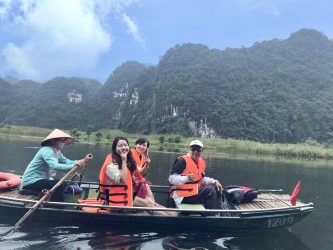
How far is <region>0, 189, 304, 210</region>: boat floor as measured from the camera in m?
8.04

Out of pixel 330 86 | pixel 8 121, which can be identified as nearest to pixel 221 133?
pixel 330 86

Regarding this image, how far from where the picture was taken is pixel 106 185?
7.10 metres

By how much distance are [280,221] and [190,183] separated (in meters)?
2.17

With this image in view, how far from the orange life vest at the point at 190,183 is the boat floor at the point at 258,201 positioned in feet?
3.68

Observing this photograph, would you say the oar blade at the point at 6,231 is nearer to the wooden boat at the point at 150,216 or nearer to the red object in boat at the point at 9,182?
the wooden boat at the point at 150,216

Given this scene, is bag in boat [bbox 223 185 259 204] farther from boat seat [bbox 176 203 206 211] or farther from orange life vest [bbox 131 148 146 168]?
orange life vest [bbox 131 148 146 168]

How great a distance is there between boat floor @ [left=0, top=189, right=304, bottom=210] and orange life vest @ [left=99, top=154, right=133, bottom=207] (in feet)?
5.42

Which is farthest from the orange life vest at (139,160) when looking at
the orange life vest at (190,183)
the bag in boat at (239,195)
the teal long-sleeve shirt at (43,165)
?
the bag in boat at (239,195)

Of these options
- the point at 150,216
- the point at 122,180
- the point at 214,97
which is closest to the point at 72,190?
the point at 150,216

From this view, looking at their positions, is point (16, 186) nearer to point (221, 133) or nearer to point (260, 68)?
point (221, 133)

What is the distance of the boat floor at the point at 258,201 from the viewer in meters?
8.04

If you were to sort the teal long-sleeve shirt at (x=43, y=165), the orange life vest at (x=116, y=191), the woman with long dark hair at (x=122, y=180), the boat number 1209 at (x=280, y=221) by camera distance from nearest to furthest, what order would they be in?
the woman with long dark hair at (x=122, y=180) → the orange life vest at (x=116, y=191) → the teal long-sleeve shirt at (x=43, y=165) → the boat number 1209 at (x=280, y=221)

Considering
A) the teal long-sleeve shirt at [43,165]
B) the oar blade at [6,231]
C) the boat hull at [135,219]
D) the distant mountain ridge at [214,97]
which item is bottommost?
the oar blade at [6,231]

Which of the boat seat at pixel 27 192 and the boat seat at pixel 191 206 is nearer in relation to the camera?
the boat seat at pixel 191 206
